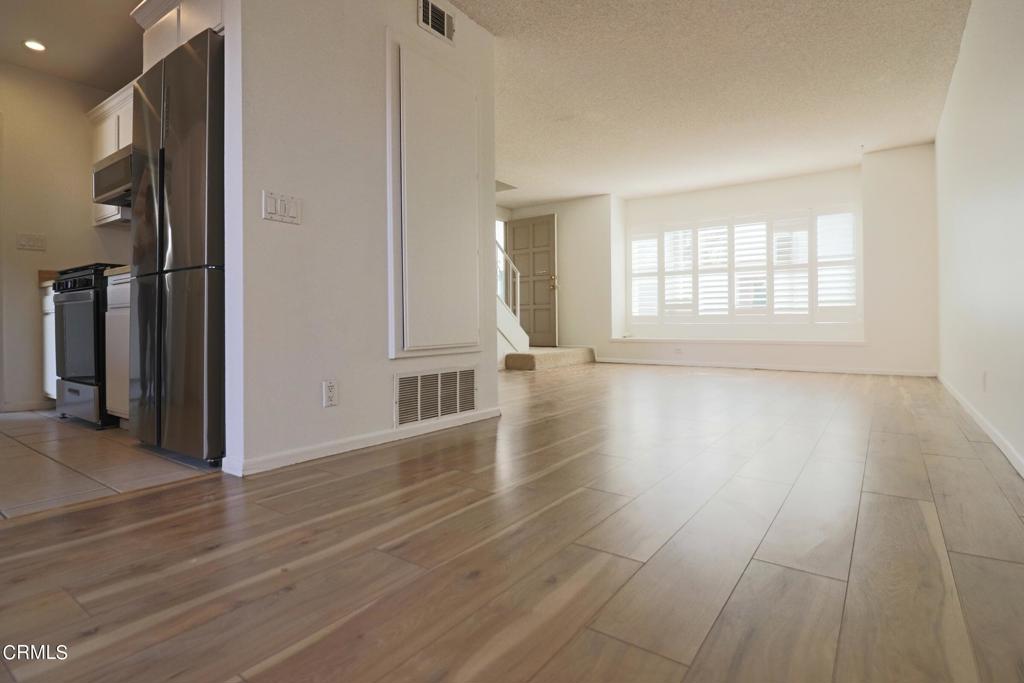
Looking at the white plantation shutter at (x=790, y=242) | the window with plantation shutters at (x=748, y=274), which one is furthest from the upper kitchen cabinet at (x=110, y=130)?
the white plantation shutter at (x=790, y=242)

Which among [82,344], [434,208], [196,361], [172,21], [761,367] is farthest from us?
[761,367]

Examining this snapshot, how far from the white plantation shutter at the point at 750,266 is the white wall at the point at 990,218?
10.2 ft

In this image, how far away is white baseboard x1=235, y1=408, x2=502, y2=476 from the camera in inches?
84.8

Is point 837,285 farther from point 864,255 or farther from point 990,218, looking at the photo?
point 990,218

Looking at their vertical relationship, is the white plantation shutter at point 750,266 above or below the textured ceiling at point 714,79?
below

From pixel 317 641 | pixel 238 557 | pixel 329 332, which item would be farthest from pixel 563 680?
pixel 329 332

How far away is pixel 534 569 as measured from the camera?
1269 millimetres

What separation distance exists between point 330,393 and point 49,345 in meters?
3.01

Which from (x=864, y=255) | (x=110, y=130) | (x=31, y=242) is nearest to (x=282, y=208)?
(x=110, y=130)

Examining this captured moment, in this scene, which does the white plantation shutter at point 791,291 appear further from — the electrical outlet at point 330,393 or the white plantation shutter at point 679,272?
the electrical outlet at point 330,393

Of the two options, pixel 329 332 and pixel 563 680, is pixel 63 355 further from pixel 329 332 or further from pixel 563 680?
pixel 563 680

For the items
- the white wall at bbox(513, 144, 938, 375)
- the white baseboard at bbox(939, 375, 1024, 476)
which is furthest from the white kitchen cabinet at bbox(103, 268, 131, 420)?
the white wall at bbox(513, 144, 938, 375)

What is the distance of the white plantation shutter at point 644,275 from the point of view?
8273mm

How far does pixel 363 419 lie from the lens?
8.43 ft
